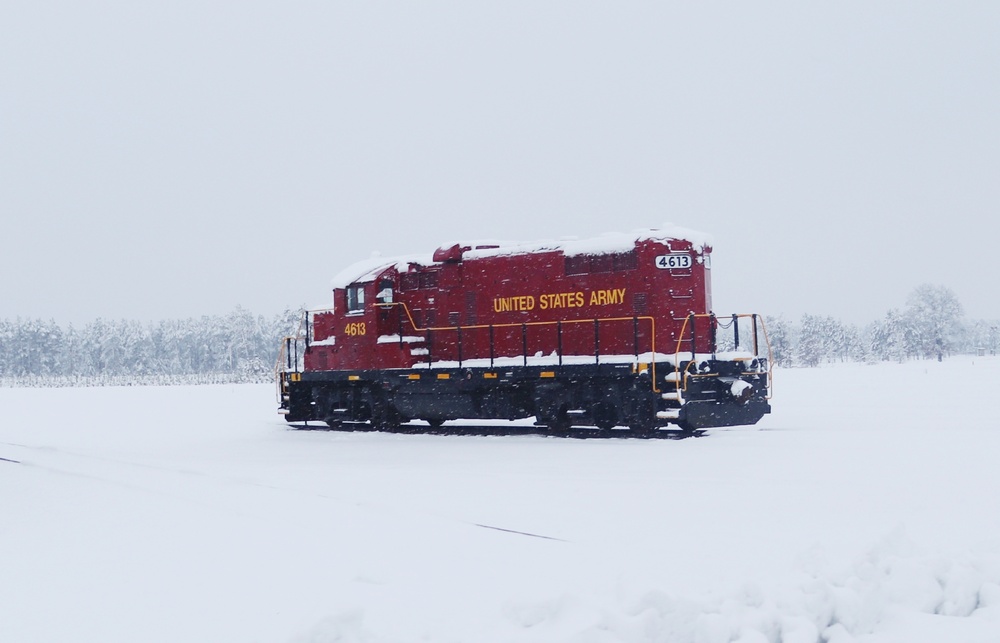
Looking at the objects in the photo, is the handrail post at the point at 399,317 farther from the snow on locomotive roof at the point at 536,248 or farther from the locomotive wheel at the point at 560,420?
the locomotive wheel at the point at 560,420

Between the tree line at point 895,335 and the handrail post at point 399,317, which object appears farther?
the tree line at point 895,335

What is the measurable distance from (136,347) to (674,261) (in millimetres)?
110314

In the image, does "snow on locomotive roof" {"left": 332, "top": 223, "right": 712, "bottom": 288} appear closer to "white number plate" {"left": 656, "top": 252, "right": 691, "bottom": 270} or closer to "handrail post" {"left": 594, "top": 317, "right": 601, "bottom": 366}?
"white number plate" {"left": 656, "top": 252, "right": 691, "bottom": 270}

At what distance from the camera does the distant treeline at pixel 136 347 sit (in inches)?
3986

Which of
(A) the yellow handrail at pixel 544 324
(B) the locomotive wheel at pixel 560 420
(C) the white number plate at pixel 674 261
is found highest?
(C) the white number plate at pixel 674 261

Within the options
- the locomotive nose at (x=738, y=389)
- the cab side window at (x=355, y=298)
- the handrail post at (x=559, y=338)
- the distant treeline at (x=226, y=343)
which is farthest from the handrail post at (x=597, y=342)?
the distant treeline at (x=226, y=343)

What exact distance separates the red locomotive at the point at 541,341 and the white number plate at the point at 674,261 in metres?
0.02

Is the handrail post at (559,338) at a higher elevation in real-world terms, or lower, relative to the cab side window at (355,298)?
lower

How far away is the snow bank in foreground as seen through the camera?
4363 millimetres

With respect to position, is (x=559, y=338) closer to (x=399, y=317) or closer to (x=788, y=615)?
(x=399, y=317)

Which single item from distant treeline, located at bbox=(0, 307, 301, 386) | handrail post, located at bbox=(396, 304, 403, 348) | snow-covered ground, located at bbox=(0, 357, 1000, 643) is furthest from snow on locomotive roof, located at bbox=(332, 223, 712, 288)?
distant treeline, located at bbox=(0, 307, 301, 386)

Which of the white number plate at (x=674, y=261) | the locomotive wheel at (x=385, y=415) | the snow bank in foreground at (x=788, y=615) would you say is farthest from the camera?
the locomotive wheel at (x=385, y=415)

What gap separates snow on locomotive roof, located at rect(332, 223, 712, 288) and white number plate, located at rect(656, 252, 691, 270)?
0.28 metres

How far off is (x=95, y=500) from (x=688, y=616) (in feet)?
22.7
